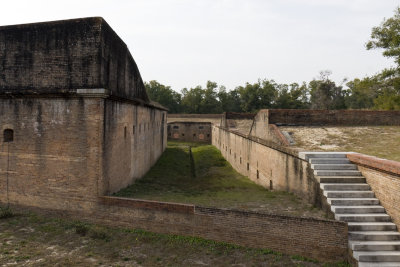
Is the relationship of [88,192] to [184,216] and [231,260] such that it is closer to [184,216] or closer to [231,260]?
[184,216]

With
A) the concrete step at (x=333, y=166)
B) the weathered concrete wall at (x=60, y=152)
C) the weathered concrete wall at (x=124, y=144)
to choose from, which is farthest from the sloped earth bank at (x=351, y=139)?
the weathered concrete wall at (x=60, y=152)

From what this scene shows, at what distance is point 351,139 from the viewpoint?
419 inches

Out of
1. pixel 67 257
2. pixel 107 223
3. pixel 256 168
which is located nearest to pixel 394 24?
pixel 256 168

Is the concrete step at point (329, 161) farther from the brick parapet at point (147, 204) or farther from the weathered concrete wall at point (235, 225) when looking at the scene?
the brick parapet at point (147, 204)

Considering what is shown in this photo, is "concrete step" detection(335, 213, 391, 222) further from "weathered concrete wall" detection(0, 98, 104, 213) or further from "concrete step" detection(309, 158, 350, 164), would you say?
"weathered concrete wall" detection(0, 98, 104, 213)

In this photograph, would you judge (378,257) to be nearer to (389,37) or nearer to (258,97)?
(389,37)

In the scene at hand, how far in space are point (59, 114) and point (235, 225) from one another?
21.2 ft

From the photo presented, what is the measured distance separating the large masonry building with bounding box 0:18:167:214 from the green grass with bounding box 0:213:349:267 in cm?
110

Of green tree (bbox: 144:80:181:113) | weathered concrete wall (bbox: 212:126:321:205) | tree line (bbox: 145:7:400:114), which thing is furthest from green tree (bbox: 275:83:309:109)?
weathered concrete wall (bbox: 212:126:321:205)

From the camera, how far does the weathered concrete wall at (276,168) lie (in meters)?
7.73

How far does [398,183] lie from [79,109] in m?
8.74

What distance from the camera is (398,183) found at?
19.2 feet

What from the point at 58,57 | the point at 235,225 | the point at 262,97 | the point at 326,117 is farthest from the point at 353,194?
the point at 262,97

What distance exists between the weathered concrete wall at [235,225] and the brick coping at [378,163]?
1602mm
